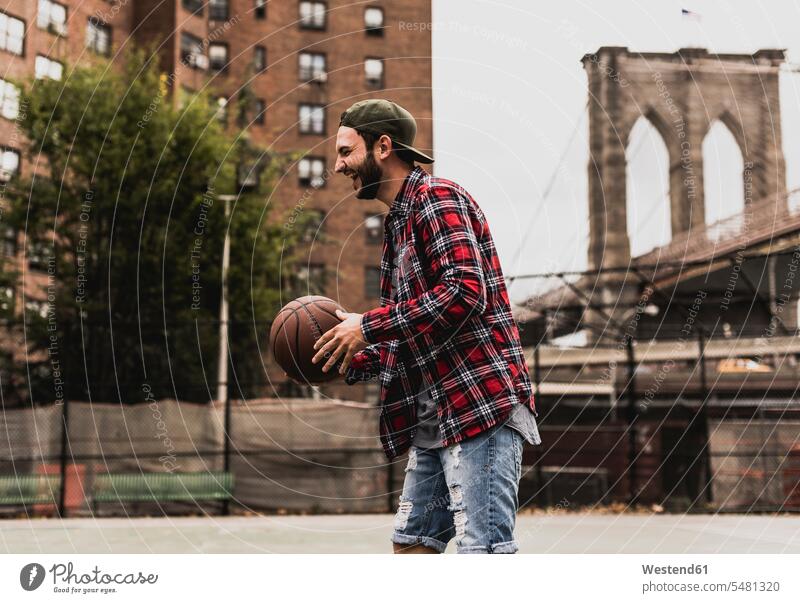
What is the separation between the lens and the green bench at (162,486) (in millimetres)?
14359

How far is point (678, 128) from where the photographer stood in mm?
32344

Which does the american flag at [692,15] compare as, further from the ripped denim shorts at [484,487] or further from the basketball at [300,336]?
the ripped denim shorts at [484,487]

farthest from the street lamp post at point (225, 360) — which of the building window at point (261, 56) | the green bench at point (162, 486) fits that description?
the building window at point (261, 56)

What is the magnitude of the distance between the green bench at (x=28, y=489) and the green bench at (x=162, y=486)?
0.57 metres

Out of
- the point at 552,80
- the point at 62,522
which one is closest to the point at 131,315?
the point at 62,522

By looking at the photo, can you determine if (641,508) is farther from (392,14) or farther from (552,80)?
(392,14)

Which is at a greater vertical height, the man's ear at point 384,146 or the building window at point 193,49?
the building window at point 193,49

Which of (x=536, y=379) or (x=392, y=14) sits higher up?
(x=392, y=14)

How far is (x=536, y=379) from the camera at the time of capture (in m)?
15.1

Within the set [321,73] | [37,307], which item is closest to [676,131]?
[37,307]

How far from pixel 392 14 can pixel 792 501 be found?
43035 millimetres

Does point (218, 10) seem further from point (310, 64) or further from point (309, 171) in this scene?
point (309, 171)

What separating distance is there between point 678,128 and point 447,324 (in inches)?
1195
